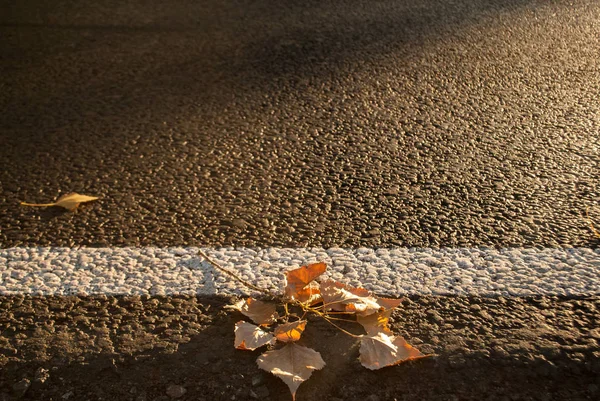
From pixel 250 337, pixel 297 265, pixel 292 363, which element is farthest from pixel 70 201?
pixel 292 363

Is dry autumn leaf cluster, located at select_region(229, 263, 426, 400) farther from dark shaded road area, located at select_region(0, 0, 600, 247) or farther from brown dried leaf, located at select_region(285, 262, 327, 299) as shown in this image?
dark shaded road area, located at select_region(0, 0, 600, 247)

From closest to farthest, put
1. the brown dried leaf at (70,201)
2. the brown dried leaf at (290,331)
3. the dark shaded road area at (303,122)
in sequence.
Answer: the brown dried leaf at (290,331) → the dark shaded road area at (303,122) → the brown dried leaf at (70,201)

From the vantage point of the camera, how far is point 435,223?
211 centimetres

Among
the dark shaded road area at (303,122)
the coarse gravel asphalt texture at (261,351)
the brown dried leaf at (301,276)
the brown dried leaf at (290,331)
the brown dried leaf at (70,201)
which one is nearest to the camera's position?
the coarse gravel asphalt texture at (261,351)

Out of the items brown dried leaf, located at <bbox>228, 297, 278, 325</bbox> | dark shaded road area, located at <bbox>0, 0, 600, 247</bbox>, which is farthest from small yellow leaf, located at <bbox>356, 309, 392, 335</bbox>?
dark shaded road area, located at <bbox>0, 0, 600, 247</bbox>

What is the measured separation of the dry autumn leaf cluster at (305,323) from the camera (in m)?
1.55

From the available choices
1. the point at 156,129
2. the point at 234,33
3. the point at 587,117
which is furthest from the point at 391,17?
the point at 156,129

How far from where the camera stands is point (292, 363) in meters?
1.55

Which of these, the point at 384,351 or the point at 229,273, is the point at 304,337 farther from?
the point at 229,273

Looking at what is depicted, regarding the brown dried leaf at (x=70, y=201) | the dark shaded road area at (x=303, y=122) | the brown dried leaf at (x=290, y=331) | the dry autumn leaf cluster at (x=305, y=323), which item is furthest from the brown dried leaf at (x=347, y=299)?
the brown dried leaf at (x=70, y=201)

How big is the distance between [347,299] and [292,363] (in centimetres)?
26

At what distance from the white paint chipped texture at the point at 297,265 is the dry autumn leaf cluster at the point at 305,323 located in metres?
0.08

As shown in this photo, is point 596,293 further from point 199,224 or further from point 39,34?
point 39,34

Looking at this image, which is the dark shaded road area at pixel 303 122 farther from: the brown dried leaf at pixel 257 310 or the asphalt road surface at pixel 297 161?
the brown dried leaf at pixel 257 310
